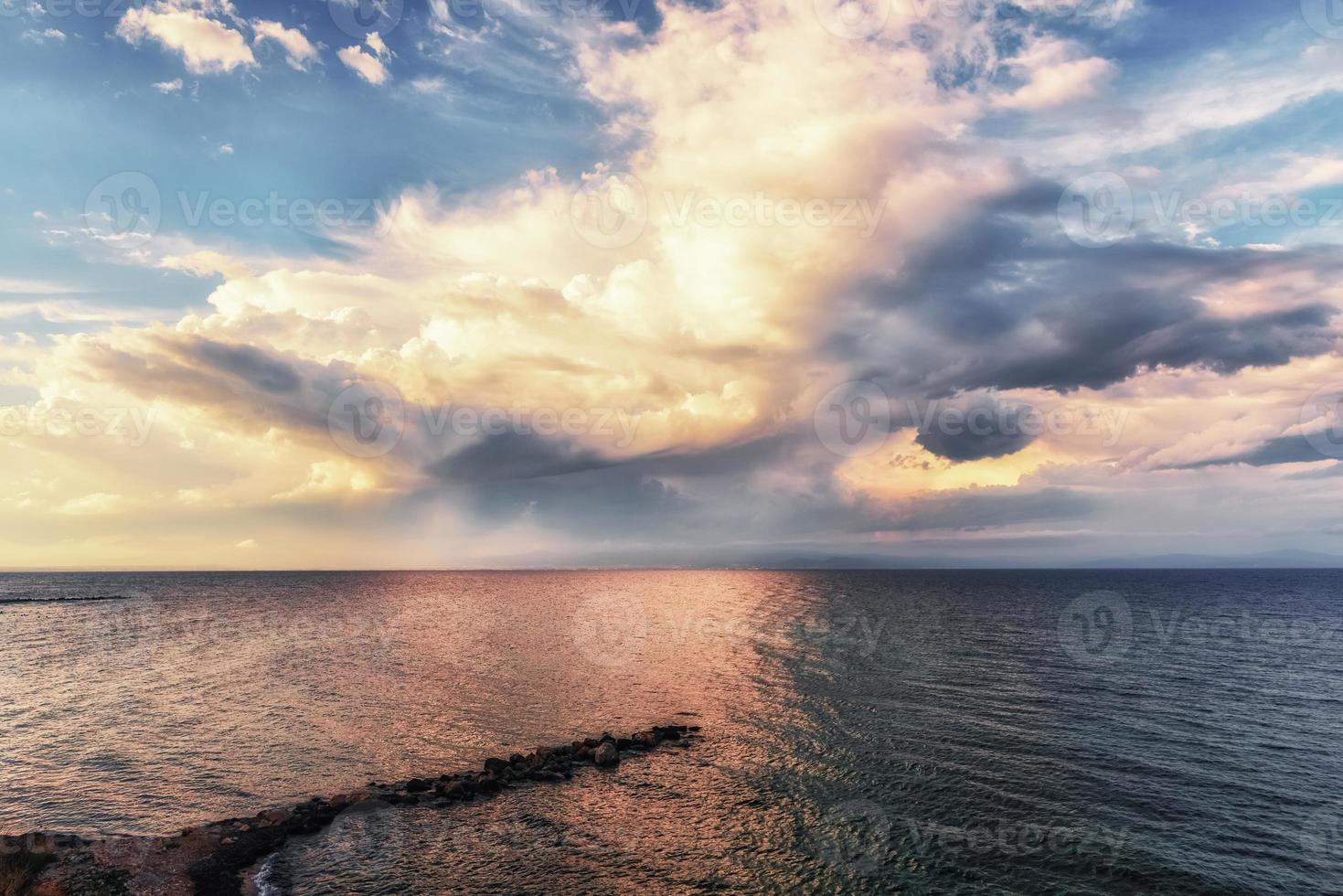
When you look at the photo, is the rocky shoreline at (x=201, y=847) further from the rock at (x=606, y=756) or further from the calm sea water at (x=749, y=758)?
the rock at (x=606, y=756)

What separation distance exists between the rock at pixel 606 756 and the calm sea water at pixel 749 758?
5.23 ft

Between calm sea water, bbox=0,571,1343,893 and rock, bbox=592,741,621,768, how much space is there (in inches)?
62.8

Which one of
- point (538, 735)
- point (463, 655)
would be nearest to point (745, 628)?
point (463, 655)

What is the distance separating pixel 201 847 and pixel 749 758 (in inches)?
1338

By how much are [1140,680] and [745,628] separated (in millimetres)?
68972

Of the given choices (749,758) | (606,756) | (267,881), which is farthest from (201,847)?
(749,758)

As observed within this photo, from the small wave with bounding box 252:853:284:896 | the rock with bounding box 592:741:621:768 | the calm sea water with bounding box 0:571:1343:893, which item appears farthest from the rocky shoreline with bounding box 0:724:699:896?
the rock with bounding box 592:741:621:768

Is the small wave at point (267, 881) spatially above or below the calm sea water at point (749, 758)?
above

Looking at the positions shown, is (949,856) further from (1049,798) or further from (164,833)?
(164,833)

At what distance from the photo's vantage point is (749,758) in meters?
49.0

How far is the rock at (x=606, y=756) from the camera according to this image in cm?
4819

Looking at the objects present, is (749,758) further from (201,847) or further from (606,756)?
(201,847)

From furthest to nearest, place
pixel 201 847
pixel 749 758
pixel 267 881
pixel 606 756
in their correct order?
pixel 749 758, pixel 606 756, pixel 201 847, pixel 267 881

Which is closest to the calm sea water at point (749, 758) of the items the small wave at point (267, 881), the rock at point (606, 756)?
the small wave at point (267, 881)
